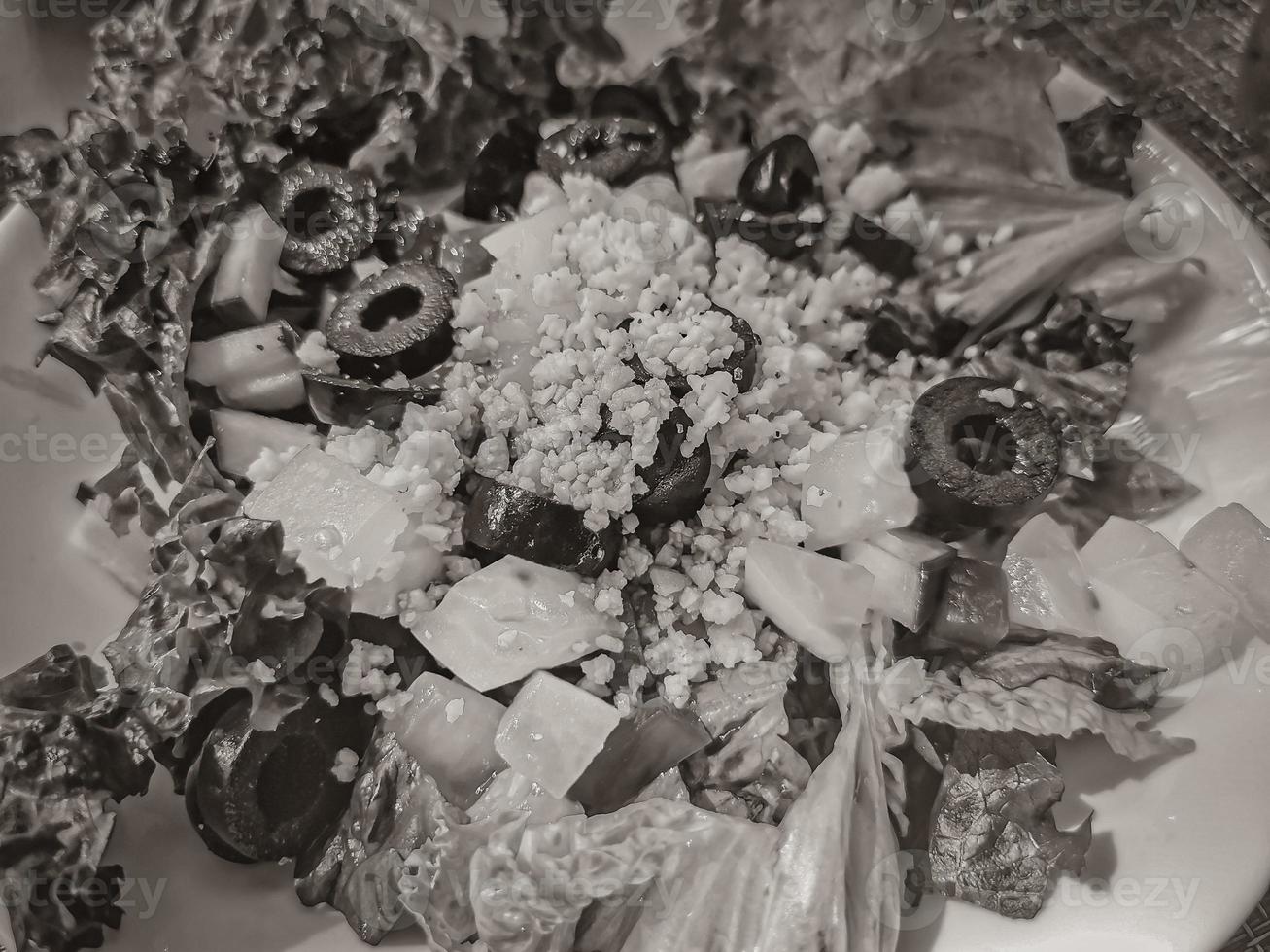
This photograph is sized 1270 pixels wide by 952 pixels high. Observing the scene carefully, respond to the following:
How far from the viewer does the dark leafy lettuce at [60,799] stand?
1479 millimetres

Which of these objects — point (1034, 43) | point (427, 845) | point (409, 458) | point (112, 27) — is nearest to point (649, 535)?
point (409, 458)

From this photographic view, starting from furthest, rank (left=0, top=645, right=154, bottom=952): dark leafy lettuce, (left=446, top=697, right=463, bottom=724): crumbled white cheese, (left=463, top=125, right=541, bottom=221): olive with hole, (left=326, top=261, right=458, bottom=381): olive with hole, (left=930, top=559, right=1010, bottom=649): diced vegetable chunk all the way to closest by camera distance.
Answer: (left=463, top=125, right=541, bottom=221): olive with hole
(left=326, top=261, right=458, bottom=381): olive with hole
(left=930, top=559, right=1010, bottom=649): diced vegetable chunk
(left=446, top=697, right=463, bottom=724): crumbled white cheese
(left=0, top=645, right=154, bottom=952): dark leafy lettuce

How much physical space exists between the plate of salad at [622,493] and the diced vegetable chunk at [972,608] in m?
0.01

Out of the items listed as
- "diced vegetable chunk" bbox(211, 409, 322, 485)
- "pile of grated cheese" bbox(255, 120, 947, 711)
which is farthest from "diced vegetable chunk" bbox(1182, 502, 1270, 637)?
"diced vegetable chunk" bbox(211, 409, 322, 485)

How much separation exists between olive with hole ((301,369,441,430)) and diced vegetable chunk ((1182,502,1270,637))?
163 centimetres

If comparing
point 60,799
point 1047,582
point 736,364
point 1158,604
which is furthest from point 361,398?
point 1158,604

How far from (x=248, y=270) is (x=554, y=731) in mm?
1225

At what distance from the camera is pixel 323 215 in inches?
84.6

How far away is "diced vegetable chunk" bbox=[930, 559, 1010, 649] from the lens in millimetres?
1790

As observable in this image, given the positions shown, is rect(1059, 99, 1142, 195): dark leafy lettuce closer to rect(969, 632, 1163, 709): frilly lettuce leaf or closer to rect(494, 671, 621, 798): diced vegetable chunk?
rect(969, 632, 1163, 709): frilly lettuce leaf

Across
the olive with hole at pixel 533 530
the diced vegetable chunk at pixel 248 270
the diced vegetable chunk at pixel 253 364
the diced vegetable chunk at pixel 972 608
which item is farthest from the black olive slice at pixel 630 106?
the diced vegetable chunk at pixel 972 608

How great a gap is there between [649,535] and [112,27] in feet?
6.06

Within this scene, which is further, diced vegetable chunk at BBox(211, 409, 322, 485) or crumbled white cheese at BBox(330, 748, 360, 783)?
diced vegetable chunk at BBox(211, 409, 322, 485)

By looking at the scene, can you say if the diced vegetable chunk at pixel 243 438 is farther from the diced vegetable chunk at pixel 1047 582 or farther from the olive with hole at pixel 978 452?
the diced vegetable chunk at pixel 1047 582
